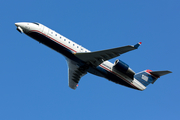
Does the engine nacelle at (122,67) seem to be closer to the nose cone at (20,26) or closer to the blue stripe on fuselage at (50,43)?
the blue stripe on fuselage at (50,43)

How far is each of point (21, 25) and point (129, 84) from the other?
42.9 feet

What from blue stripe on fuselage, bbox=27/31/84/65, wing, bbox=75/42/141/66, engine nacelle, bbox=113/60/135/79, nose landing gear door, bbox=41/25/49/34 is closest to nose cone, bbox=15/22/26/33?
blue stripe on fuselage, bbox=27/31/84/65

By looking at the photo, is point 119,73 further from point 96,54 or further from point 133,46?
point 133,46

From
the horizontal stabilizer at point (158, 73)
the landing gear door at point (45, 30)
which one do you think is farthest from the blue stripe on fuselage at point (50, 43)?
the horizontal stabilizer at point (158, 73)

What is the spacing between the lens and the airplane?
2209cm

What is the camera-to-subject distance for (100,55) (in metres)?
22.1

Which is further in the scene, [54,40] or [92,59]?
[92,59]

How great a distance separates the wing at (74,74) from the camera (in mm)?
25658

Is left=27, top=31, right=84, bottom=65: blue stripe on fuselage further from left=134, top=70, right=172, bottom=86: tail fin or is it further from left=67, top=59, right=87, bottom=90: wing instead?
left=134, top=70, right=172, bottom=86: tail fin

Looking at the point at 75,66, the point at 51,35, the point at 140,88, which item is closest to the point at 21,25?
the point at 51,35

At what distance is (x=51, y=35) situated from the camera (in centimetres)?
2239

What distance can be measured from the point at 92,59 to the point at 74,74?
17.5ft

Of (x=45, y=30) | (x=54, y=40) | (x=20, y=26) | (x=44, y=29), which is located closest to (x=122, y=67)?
(x=54, y=40)

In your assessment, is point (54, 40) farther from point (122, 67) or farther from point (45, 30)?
point (122, 67)
